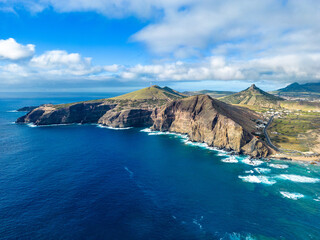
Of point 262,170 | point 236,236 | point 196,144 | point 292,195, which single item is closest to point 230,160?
point 262,170

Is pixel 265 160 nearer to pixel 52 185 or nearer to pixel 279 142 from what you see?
pixel 279 142

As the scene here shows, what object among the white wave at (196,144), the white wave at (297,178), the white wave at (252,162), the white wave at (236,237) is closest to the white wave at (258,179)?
the white wave at (297,178)

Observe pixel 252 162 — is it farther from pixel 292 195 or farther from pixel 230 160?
pixel 292 195

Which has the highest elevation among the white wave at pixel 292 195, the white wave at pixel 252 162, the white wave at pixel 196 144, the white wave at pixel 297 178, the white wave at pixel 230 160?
the white wave at pixel 196 144

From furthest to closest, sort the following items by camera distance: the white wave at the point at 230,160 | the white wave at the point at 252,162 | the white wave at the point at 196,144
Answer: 1. the white wave at the point at 196,144
2. the white wave at the point at 230,160
3. the white wave at the point at 252,162

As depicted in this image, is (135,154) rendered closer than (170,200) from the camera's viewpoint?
No

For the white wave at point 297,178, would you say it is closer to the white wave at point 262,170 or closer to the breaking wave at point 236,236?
the white wave at point 262,170

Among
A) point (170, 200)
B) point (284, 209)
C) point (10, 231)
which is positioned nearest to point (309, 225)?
point (284, 209)

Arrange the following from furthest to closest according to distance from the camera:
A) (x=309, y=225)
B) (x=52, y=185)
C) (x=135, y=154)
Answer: (x=135, y=154) < (x=52, y=185) < (x=309, y=225)

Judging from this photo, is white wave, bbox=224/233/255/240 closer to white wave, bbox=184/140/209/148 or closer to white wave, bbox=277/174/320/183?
white wave, bbox=277/174/320/183
